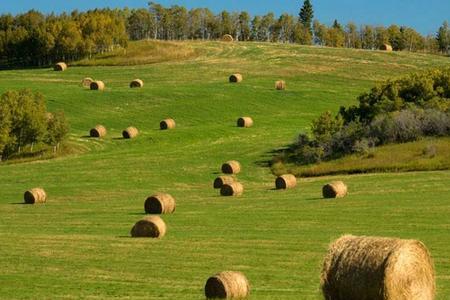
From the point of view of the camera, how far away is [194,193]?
48406mm

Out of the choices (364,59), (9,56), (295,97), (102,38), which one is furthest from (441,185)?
(9,56)

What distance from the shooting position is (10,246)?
1112 inches

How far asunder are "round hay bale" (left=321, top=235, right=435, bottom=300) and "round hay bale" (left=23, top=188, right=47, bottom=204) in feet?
94.3

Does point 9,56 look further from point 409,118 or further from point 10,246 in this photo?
point 10,246

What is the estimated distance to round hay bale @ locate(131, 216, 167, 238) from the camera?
30.1 m

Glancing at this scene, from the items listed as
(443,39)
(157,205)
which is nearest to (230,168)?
(157,205)

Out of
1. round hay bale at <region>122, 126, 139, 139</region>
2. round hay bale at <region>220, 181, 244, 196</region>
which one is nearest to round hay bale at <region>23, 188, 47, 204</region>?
round hay bale at <region>220, 181, 244, 196</region>

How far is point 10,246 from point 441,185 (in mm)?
23443

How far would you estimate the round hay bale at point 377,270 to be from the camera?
16516mm

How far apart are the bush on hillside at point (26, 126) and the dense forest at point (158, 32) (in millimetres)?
47516

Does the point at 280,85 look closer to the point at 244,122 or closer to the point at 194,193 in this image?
the point at 244,122

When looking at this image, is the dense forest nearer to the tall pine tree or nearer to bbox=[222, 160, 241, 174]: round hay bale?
the tall pine tree

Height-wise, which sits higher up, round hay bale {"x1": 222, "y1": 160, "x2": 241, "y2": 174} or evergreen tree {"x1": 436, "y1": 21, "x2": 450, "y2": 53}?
evergreen tree {"x1": 436, "y1": 21, "x2": 450, "y2": 53}

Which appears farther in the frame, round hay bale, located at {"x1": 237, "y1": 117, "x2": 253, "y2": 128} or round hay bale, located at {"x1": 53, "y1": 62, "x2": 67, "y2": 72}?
round hay bale, located at {"x1": 53, "y1": 62, "x2": 67, "y2": 72}
